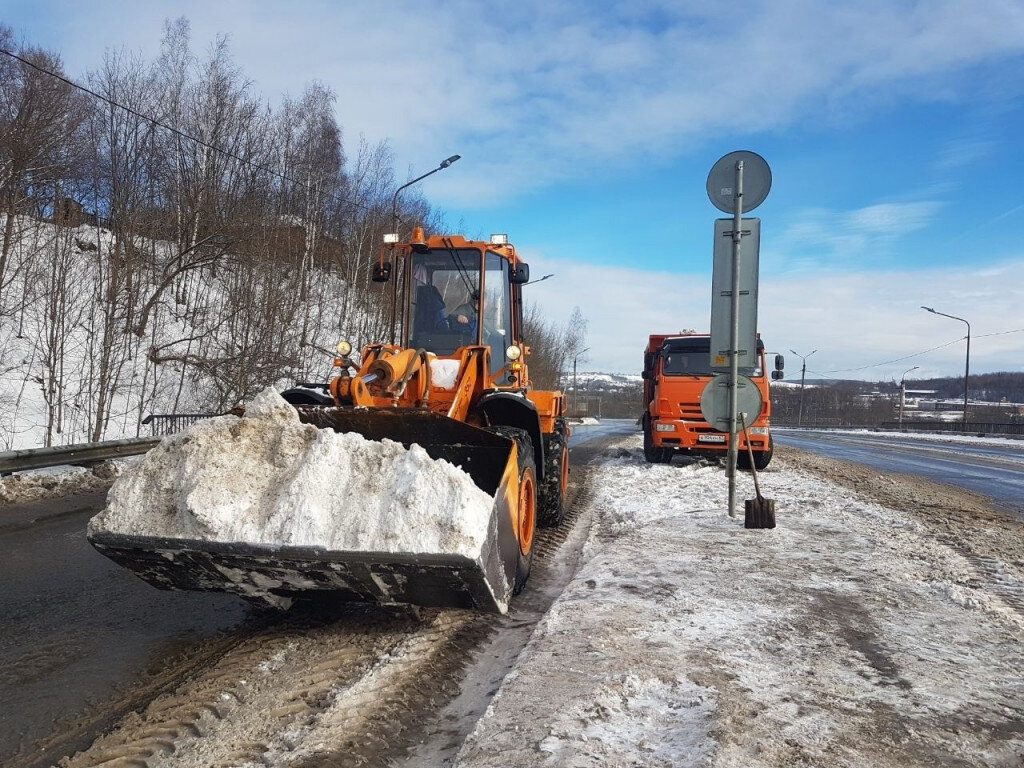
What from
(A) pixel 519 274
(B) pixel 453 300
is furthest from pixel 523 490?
(A) pixel 519 274

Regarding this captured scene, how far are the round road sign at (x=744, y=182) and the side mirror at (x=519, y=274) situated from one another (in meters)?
1.93

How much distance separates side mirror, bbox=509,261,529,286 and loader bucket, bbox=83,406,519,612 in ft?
10.5

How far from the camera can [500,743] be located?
97.4 inches

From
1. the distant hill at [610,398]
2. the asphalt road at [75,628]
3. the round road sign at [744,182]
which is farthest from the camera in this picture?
the distant hill at [610,398]

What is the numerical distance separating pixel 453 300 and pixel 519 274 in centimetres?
75

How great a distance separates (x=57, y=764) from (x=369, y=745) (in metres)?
1.12

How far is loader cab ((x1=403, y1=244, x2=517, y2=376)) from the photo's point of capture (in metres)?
6.45

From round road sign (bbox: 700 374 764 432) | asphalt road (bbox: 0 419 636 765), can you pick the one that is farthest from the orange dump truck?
asphalt road (bbox: 0 419 636 765)

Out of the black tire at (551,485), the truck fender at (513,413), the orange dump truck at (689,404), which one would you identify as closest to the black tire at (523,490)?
the truck fender at (513,413)

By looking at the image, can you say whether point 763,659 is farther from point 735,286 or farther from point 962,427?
point 962,427

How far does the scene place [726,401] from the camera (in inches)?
259

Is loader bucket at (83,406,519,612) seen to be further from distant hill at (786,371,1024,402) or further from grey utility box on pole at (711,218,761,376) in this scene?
distant hill at (786,371,1024,402)

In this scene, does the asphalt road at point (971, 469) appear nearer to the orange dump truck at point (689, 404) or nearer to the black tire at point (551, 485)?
the orange dump truck at point (689, 404)

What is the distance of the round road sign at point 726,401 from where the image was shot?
6.47 metres
